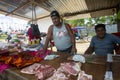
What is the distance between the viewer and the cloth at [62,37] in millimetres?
3500

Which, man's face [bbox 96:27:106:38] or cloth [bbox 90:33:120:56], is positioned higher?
man's face [bbox 96:27:106:38]

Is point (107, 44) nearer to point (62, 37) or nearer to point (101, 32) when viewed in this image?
point (101, 32)

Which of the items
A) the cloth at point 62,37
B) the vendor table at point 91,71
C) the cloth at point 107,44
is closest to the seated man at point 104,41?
the cloth at point 107,44

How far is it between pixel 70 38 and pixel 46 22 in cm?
567

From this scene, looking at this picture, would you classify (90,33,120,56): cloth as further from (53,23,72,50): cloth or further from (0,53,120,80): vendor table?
(0,53,120,80): vendor table

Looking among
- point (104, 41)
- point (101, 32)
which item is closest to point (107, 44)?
point (104, 41)

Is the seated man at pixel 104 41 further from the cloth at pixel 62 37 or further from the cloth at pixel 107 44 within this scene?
the cloth at pixel 62 37

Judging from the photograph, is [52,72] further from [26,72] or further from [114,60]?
[114,60]

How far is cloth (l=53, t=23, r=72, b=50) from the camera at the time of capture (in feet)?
11.5

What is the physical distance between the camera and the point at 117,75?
1.86 meters

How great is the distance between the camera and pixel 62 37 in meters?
3.52

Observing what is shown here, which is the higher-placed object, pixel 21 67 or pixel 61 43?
pixel 61 43

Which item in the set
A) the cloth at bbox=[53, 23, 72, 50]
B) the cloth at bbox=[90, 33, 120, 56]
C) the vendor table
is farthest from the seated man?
the vendor table

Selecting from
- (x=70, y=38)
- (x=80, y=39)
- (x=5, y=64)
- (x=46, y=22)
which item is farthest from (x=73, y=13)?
(x=80, y=39)
